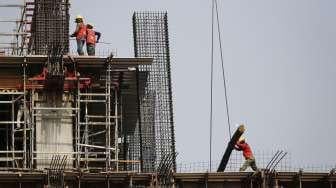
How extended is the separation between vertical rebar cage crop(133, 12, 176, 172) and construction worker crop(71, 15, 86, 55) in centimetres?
628

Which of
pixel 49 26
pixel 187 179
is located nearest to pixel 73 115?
pixel 49 26

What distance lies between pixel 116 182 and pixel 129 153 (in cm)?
1391

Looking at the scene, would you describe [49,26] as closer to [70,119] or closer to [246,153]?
[70,119]

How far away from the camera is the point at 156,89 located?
45344 mm

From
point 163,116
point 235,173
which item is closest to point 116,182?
point 235,173

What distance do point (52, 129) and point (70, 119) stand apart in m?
0.81

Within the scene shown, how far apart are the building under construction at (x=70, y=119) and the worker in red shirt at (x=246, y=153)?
103 centimetres

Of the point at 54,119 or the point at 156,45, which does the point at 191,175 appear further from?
the point at 156,45

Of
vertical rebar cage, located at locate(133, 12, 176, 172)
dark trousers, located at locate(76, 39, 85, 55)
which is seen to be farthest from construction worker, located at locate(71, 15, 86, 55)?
vertical rebar cage, located at locate(133, 12, 176, 172)

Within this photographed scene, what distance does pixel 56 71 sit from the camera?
1469 inches

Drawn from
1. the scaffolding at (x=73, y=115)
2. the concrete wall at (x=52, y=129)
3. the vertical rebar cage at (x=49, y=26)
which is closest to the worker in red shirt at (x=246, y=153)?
the scaffolding at (x=73, y=115)

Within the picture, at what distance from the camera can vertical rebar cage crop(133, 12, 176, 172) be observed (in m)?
44.8

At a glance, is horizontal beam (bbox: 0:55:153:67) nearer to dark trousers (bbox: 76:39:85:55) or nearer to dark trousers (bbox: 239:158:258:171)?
dark trousers (bbox: 76:39:85:55)

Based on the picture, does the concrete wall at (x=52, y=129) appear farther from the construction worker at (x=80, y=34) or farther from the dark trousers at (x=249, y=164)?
the dark trousers at (x=249, y=164)
